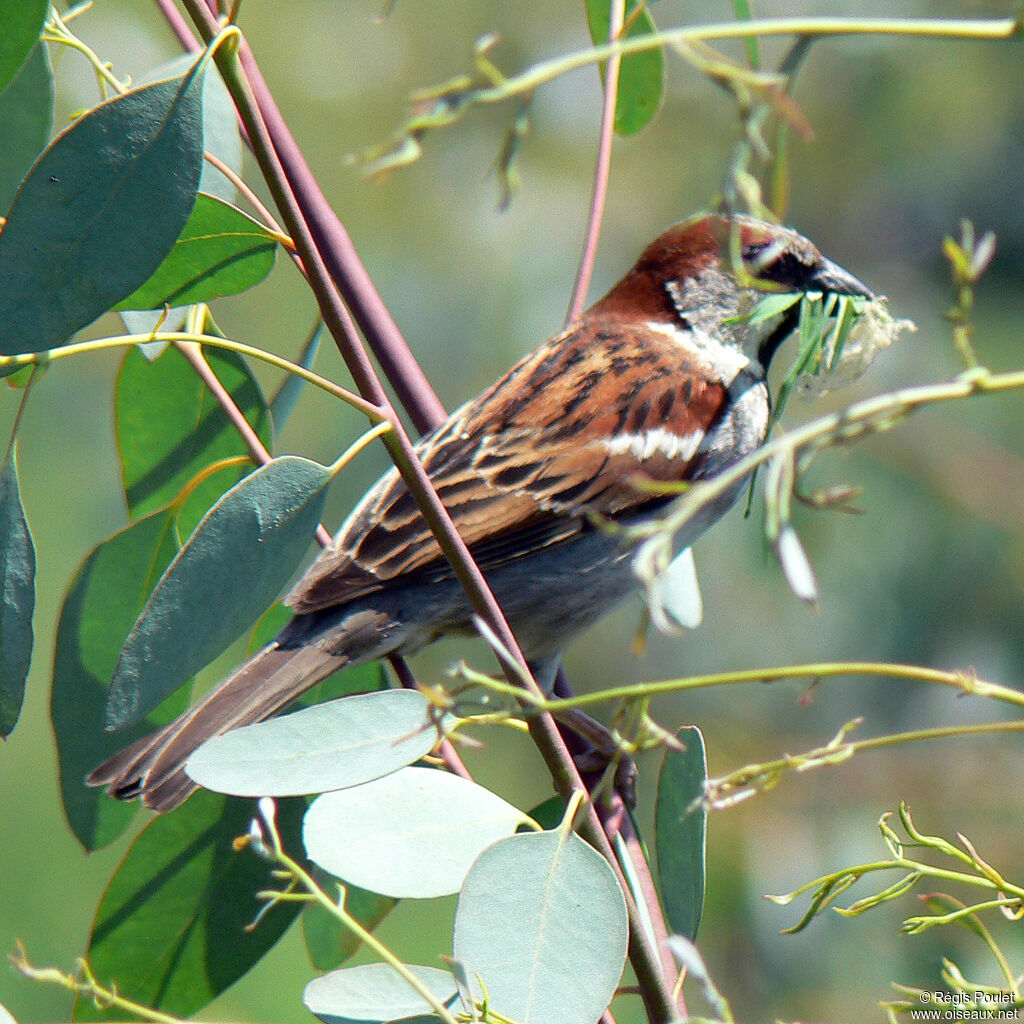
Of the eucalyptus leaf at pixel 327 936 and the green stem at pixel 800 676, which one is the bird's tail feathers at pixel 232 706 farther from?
the green stem at pixel 800 676

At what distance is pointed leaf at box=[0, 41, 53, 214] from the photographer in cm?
136

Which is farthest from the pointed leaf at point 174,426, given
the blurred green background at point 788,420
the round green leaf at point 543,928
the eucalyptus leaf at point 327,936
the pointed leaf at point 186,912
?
the blurred green background at point 788,420

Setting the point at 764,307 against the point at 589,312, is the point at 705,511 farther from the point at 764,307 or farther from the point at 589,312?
the point at 589,312

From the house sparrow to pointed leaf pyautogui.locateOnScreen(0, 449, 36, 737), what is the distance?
36 cm

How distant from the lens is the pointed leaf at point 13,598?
1.19m

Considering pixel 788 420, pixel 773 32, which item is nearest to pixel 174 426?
pixel 773 32

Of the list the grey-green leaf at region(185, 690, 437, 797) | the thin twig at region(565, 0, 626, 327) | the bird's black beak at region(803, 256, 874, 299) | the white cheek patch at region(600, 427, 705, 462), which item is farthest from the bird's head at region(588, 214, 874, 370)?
the grey-green leaf at region(185, 690, 437, 797)

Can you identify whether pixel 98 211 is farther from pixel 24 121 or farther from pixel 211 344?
pixel 24 121

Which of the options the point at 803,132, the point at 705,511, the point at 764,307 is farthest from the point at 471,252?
the point at 803,132

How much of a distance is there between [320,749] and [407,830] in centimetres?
17

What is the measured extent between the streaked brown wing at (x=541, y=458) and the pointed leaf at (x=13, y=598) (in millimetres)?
650

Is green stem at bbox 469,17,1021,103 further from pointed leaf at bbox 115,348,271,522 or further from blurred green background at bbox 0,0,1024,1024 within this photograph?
blurred green background at bbox 0,0,1024,1024

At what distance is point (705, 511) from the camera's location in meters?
1.91

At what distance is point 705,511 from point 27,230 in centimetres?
116
